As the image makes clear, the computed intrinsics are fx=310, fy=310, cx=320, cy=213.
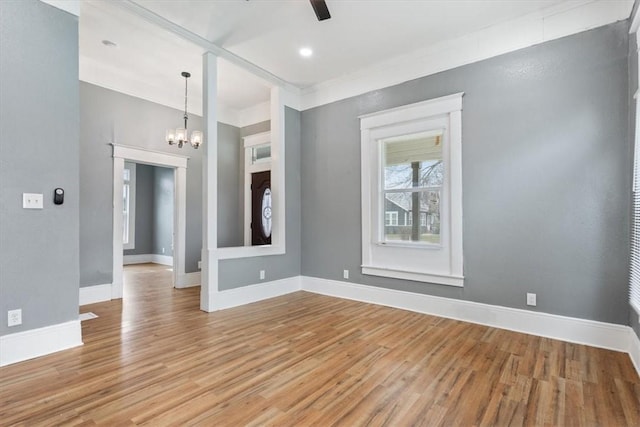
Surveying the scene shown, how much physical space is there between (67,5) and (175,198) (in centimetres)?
Answer: 315

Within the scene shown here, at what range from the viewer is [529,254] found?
3.19m

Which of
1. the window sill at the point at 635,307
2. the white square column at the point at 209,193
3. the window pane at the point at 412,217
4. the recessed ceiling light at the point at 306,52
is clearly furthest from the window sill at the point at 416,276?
the recessed ceiling light at the point at 306,52

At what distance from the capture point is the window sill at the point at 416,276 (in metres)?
3.64

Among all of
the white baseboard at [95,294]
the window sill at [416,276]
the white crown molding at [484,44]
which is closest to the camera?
the white crown molding at [484,44]

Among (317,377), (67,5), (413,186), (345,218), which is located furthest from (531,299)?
(67,5)

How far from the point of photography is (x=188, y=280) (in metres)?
5.46

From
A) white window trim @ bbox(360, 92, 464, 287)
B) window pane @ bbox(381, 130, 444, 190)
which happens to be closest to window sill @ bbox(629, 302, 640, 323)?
white window trim @ bbox(360, 92, 464, 287)

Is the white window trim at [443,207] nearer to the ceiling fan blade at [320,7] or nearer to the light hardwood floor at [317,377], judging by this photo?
the light hardwood floor at [317,377]

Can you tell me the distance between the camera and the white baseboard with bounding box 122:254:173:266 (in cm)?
834

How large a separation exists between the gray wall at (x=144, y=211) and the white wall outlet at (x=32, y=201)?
6.62m

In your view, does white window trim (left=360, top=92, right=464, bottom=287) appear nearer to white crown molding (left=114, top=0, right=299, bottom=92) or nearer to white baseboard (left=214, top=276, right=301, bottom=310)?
white baseboard (left=214, top=276, right=301, bottom=310)

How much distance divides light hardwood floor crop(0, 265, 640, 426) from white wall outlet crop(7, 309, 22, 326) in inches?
13.4

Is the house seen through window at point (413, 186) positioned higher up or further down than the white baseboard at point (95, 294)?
higher up

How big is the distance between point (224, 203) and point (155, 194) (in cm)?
416
